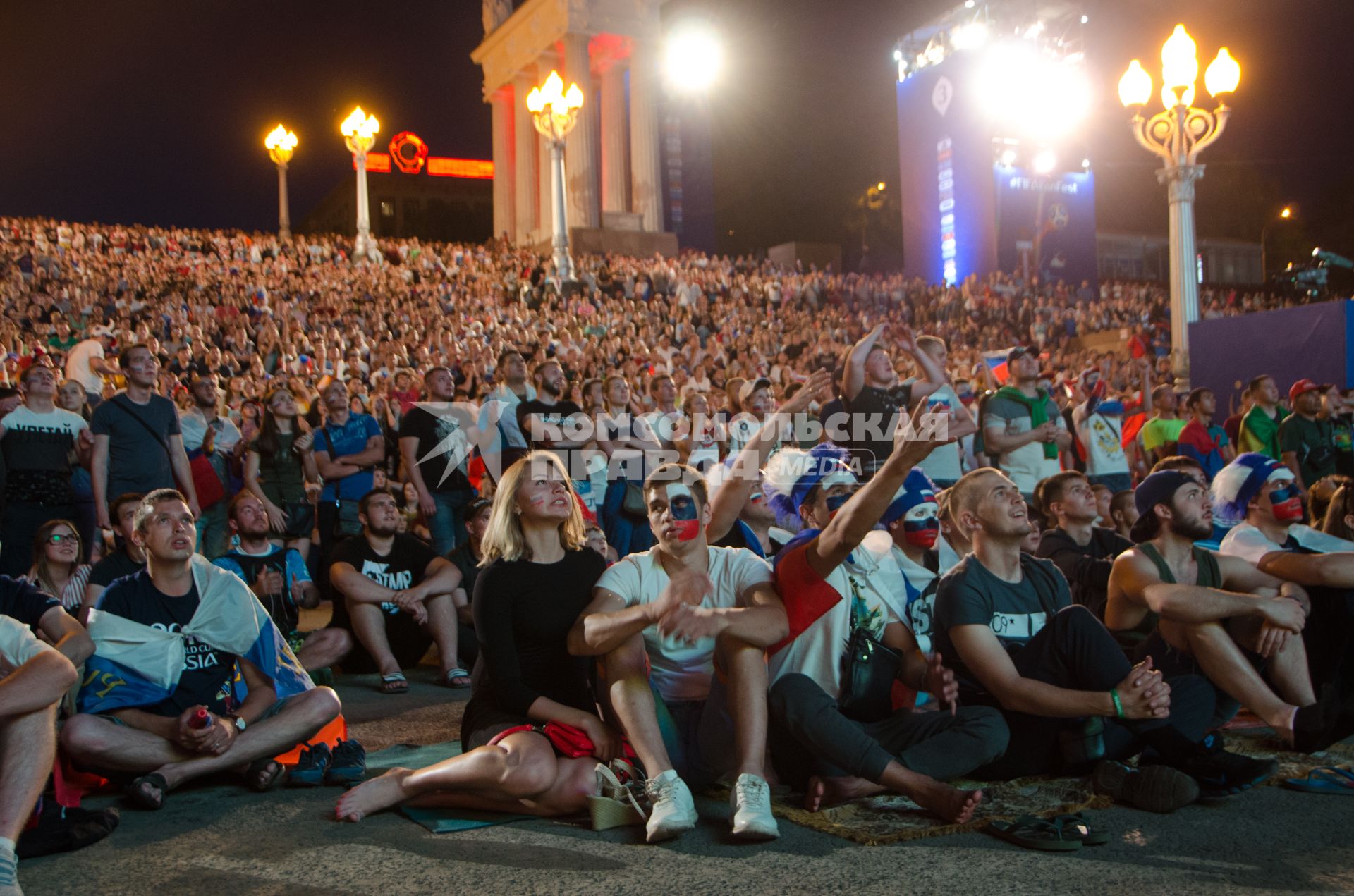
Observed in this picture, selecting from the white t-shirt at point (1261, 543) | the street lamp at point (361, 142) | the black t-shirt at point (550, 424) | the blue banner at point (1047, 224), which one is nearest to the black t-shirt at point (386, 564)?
the black t-shirt at point (550, 424)

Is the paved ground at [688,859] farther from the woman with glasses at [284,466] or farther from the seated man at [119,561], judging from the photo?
the woman with glasses at [284,466]

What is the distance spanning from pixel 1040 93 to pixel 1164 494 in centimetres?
4551

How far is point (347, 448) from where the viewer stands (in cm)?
794

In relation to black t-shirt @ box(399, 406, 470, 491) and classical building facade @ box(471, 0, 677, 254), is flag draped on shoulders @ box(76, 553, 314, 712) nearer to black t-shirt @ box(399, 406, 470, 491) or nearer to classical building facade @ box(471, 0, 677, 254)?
black t-shirt @ box(399, 406, 470, 491)

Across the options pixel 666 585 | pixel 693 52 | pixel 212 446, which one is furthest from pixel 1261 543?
pixel 693 52

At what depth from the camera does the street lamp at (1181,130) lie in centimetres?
1406

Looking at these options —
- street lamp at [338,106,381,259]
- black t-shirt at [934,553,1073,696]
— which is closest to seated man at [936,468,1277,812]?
black t-shirt at [934,553,1073,696]

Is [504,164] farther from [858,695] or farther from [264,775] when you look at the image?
[858,695]

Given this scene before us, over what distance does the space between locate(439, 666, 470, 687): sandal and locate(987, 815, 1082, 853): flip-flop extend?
3579 mm

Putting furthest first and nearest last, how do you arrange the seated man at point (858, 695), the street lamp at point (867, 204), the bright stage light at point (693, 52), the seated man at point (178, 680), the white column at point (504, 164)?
the street lamp at point (867, 204)
the bright stage light at point (693, 52)
the white column at point (504, 164)
the seated man at point (178, 680)
the seated man at point (858, 695)

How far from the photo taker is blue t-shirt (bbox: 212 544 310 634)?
6219mm

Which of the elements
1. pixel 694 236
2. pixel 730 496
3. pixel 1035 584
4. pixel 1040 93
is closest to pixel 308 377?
pixel 730 496

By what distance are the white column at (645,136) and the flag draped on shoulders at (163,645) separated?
33724mm

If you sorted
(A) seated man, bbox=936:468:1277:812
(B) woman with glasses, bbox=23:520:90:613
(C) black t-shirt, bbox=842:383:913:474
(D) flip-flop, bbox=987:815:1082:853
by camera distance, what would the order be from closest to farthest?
(D) flip-flop, bbox=987:815:1082:853
(A) seated man, bbox=936:468:1277:812
(B) woman with glasses, bbox=23:520:90:613
(C) black t-shirt, bbox=842:383:913:474
